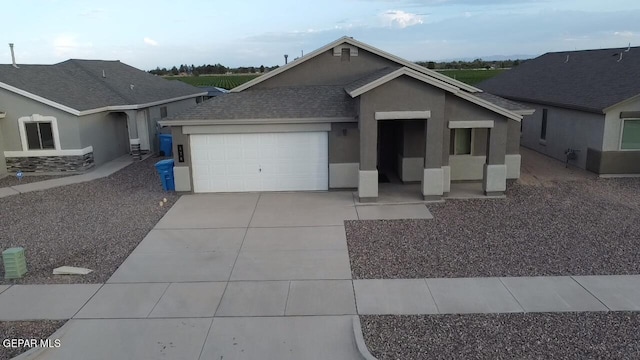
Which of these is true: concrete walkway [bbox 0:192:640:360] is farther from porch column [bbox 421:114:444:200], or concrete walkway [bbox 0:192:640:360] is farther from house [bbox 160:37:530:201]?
house [bbox 160:37:530:201]

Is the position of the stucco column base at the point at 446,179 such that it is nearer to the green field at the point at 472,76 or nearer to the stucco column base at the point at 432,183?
the stucco column base at the point at 432,183

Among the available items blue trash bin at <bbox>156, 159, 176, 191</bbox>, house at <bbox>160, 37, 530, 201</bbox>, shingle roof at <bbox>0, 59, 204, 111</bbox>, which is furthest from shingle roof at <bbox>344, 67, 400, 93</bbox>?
shingle roof at <bbox>0, 59, 204, 111</bbox>

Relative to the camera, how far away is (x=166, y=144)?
75.1 feet

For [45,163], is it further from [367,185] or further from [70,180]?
[367,185]

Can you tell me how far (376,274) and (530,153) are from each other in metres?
15.4

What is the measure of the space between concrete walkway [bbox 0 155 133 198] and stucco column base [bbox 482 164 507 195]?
14.1 m

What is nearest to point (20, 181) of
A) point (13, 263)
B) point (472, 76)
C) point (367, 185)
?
point (13, 263)

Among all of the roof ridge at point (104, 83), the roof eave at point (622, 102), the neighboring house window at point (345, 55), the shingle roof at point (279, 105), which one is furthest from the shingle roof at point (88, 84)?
the roof eave at point (622, 102)

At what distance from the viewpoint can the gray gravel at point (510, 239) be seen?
9727mm

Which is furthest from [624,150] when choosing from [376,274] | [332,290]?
[332,290]

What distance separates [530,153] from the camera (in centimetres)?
2200

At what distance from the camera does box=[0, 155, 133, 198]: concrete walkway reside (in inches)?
664

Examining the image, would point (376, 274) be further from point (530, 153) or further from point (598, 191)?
point (530, 153)

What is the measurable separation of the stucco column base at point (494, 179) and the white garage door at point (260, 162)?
5012 millimetres
